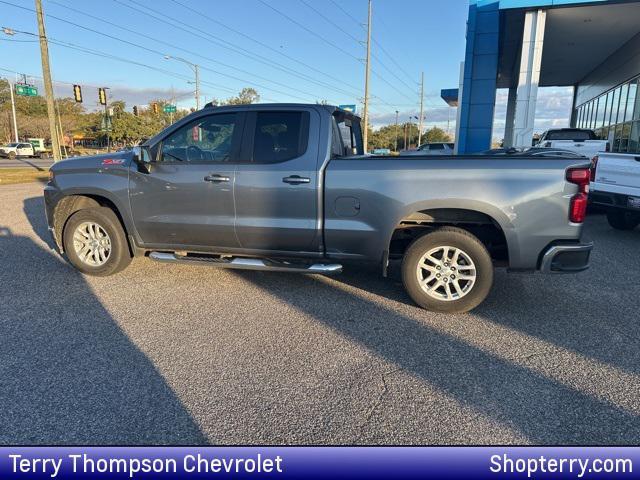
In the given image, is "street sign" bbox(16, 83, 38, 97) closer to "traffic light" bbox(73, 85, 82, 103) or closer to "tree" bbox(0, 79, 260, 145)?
"traffic light" bbox(73, 85, 82, 103)

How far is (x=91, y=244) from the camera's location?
18.6ft

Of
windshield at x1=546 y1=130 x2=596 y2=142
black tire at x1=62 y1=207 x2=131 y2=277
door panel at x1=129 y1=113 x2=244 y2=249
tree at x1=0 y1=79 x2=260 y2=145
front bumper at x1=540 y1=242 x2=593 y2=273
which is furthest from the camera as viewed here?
tree at x1=0 y1=79 x2=260 y2=145

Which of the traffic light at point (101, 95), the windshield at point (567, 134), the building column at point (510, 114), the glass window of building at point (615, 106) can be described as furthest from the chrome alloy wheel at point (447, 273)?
the traffic light at point (101, 95)

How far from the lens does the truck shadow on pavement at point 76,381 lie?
2.69 m

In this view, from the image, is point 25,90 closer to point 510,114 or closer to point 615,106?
point 510,114

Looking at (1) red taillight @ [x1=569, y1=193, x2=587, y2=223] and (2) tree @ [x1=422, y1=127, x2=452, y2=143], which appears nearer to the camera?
(1) red taillight @ [x1=569, y1=193, x2=587, y2=223]

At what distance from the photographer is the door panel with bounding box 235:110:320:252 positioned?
4785mm

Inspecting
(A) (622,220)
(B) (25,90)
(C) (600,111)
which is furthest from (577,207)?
(B) (25,90)

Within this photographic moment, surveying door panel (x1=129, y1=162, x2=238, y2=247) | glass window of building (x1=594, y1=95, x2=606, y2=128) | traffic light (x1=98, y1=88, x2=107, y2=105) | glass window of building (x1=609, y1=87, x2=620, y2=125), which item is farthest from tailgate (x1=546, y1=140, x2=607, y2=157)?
traffic light (x1=98, y1=88, x2=107, y2=105)

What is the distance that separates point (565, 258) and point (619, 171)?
4.52 meters

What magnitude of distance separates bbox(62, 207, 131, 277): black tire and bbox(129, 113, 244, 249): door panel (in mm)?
342

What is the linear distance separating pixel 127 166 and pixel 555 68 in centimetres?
2814

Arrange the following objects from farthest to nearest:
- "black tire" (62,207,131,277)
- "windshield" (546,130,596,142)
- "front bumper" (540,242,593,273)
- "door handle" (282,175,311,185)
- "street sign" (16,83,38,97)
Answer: "street sign" (16,83,38,97)
"windshield" (546,130,596,142)
"black tire" (62,207,131,277)
"door handle" (282,175,311,185)
"front bumper" (540,242,593,273)

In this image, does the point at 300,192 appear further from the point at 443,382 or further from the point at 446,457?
the point at 446,457
